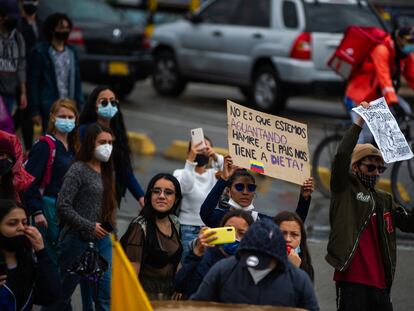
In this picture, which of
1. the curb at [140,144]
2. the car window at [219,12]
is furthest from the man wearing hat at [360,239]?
the car window at [219,12]

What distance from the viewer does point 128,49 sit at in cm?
1791

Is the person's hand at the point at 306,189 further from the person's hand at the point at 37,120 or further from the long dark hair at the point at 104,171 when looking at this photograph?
the person's hand at the point at 37,120

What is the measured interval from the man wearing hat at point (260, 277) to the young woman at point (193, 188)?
227 centimetres

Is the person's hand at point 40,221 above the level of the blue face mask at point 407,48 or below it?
below

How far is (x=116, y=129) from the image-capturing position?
8.79m

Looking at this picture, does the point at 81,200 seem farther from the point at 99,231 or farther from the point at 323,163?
the point at 323,163

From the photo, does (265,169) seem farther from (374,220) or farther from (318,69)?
(318,69)

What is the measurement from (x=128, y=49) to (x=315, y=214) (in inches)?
284

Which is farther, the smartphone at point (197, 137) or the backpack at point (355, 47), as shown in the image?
the backpack at point (355, 47)

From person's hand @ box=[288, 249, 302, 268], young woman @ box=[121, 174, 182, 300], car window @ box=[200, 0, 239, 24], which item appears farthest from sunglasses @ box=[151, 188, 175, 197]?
car window @ box=[200, 0, 239, 24]

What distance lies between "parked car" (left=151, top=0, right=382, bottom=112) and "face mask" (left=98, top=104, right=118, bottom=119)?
8.28 meters

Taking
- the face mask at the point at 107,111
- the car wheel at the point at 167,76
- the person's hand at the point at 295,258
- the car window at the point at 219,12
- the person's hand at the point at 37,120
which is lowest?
the car wheel at the point at 167,76

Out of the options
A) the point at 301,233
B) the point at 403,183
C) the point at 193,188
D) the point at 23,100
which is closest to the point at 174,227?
the point at 301,233

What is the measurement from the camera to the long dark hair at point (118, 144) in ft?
28.1
